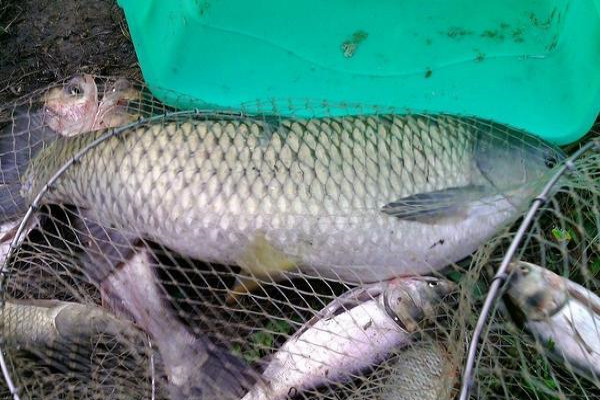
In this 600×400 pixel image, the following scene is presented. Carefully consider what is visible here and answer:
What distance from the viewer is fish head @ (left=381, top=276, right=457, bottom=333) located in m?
1.45

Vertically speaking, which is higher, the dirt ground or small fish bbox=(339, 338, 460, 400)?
the dirt ground

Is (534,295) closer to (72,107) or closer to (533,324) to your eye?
(533,324)

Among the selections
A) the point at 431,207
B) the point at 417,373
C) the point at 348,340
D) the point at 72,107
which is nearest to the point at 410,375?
the point at 417,373

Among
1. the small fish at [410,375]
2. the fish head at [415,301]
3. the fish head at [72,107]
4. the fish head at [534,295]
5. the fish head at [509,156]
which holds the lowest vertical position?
the small fish at [410,375]

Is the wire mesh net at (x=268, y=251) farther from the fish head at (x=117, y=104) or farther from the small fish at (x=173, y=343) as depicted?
the fish head at (x=117, y=104)

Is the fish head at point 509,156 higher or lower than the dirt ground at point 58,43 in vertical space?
lower

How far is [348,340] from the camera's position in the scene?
4.74 feet

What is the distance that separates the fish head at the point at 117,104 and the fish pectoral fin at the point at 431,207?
0.72 metres

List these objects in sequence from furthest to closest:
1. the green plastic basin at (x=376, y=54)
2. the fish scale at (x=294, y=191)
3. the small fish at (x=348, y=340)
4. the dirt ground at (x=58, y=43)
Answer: the dirt ground at (x=58, y=43)
the green plastic basin at (x=376, y=54)
the fish scale at (x=294, y=191)
the small fish at (x=348, y=340)

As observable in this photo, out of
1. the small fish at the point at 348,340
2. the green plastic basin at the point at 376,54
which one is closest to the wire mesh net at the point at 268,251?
the small fish at the point at 348,340

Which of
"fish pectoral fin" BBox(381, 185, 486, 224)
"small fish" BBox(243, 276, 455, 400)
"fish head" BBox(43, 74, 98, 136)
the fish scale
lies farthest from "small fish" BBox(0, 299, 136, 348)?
"fish pectoral fin" BBox(381, 185, 486, 224)

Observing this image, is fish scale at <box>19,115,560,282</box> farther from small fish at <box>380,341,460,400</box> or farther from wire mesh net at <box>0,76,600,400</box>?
small fish at <box>380,341,460,400</box>

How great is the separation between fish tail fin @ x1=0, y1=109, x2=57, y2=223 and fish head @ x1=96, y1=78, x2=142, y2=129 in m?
0.14

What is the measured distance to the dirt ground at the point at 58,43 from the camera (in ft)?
6.66
